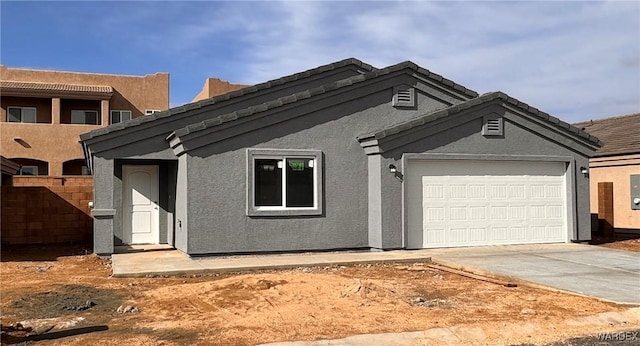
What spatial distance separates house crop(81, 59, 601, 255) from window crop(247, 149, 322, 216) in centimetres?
3

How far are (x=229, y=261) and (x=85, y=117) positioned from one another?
2377 cm

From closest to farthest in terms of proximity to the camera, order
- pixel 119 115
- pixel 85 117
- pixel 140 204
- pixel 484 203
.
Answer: pixel 484 203 < pixel 140 204 < pixel 85 117 < pixel 119 115

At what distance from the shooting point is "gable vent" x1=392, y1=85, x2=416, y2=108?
15.7 metres

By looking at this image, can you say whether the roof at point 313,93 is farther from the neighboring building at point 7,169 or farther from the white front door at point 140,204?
the neighboring building at point 7,169

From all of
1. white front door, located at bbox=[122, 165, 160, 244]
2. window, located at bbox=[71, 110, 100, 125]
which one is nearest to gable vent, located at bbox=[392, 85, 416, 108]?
white front door, located at bbox=[122, 165, 160, 244]

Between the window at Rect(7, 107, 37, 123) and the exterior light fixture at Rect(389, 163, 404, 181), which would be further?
the window at Rect(7, 107, 37, 123)

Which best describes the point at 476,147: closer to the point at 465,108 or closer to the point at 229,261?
the point at 465,108

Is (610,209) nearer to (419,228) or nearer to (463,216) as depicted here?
(463,216)

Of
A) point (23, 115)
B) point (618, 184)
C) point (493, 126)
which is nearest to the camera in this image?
point (493, 126)

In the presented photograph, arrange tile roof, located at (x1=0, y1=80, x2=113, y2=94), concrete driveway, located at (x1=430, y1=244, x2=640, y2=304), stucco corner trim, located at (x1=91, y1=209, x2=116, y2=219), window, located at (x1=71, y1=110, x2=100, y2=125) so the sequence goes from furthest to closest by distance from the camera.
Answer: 1. window, located at (x1=71, y1=110, x2=100, y2=125)
2. tile roof, located at (x1=0, y1=80, x2=113, y2=94)
3. stucco corner trim, located at (x1=91, y1=209, x2=116, y2=219)
4. concrete driveway, located at (x1=430, y1=244, x2=640, y2=304)

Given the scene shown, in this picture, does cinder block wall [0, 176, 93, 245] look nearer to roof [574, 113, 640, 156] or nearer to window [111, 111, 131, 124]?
roof [574, 113, 640, 156]

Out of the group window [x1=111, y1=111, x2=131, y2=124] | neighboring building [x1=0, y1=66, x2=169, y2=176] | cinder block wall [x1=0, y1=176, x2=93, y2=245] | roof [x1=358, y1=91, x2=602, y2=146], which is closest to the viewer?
roof [x1=358, y1=91, x2=602, y2=146]

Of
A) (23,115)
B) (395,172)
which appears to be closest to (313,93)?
(395,172)

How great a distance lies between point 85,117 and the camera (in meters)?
32.9
